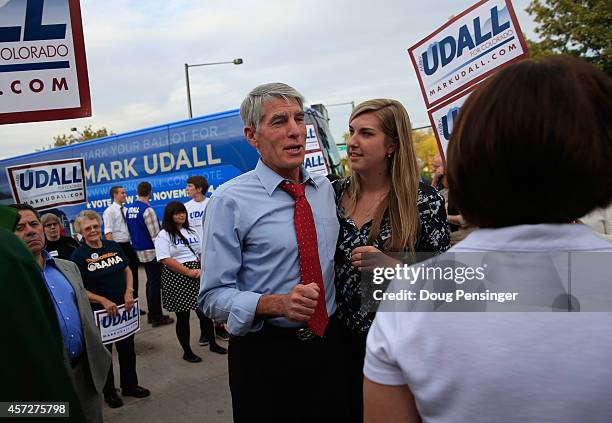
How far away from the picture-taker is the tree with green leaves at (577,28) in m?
17.3

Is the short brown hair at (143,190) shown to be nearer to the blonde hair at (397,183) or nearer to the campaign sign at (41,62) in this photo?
the campaign sign at (41,62)

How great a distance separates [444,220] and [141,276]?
973 cm

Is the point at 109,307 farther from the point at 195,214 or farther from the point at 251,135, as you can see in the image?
the point at 195,214

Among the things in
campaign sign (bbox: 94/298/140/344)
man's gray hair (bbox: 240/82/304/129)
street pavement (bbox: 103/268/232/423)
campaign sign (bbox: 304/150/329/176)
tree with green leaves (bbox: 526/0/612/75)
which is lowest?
street pavement (bbox: 103/268/232/423)

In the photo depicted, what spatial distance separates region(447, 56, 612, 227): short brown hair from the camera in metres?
0.77

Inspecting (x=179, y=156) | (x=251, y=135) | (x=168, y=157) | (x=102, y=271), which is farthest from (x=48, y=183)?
(x=168, y=157)

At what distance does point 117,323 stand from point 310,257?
2.82 meters

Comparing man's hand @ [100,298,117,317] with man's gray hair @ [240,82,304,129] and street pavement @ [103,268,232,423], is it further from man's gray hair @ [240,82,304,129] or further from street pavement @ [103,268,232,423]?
man's gray hair @ [240,82,304,129]

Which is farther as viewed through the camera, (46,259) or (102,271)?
(102,271)

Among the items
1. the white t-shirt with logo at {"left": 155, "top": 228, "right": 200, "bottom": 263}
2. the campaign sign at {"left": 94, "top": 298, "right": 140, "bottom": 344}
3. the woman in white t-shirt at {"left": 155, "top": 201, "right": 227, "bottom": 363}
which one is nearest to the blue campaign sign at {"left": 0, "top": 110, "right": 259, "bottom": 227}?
the woman in white t-shirt at {"left": 155, "top": 201, "right": 227, "bottom": 363}

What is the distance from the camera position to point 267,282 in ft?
6.38

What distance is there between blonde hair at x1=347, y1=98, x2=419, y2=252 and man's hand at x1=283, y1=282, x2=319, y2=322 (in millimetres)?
472

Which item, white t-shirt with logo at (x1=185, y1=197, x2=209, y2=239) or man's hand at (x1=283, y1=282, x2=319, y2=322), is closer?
man's hand at (x1=283, y1=282, x2=319, y2=322)

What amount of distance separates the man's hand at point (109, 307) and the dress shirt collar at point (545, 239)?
3804 mm
